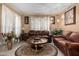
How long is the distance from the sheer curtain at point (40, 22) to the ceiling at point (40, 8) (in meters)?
0.11

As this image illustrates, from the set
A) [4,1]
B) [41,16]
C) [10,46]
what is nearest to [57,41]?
[41,16]

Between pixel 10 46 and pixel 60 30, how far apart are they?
3.76 feet

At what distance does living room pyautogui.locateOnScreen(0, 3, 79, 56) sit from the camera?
1794mm

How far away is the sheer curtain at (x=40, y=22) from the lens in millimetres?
1973

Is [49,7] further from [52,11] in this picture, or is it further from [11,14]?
[11,14]

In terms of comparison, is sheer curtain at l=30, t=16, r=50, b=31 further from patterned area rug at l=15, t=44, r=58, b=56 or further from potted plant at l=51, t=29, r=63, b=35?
patterned area rug at l=15, t=44, r=58, b=56

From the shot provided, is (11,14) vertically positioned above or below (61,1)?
below

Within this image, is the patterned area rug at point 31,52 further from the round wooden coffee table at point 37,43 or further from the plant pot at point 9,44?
the plant pot at point 9,44

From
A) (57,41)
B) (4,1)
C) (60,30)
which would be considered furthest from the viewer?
(57,41)

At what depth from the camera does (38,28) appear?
1972 millimetres

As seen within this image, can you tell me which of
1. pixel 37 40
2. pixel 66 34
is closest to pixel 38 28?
pixel 37 40

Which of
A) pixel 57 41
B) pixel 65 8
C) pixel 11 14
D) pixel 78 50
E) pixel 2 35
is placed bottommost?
pixel 78 50

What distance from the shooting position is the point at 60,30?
1.97 meters

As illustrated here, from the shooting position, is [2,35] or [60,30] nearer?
[2,35]
